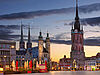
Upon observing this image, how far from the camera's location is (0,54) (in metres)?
157

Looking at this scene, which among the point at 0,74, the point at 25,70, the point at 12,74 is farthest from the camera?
the point at 25,70

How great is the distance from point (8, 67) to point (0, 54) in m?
13.1

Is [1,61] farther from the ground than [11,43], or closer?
closer

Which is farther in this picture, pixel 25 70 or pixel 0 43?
pixel 25 70

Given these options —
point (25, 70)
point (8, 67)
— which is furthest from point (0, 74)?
point (25, 70)

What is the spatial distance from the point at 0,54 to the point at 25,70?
45.3 metres

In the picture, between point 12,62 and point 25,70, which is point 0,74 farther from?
point 25,70

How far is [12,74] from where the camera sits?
15462cm

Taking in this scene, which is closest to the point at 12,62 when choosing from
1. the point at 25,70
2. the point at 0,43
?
the point at 0,43

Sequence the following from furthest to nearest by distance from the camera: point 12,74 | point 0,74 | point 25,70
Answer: point 25,70, point 12,74, point 0,74

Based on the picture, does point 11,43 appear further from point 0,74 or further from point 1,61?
point 0,74

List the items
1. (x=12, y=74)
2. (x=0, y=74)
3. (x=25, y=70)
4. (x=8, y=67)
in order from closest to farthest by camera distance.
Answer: (x=0, y=74), (x=12, y=74), (x=8, y=67), (x=25, y=70)

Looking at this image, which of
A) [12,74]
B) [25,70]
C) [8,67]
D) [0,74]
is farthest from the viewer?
[25,70]

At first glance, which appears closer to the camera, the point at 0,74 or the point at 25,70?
the point at 0,74
